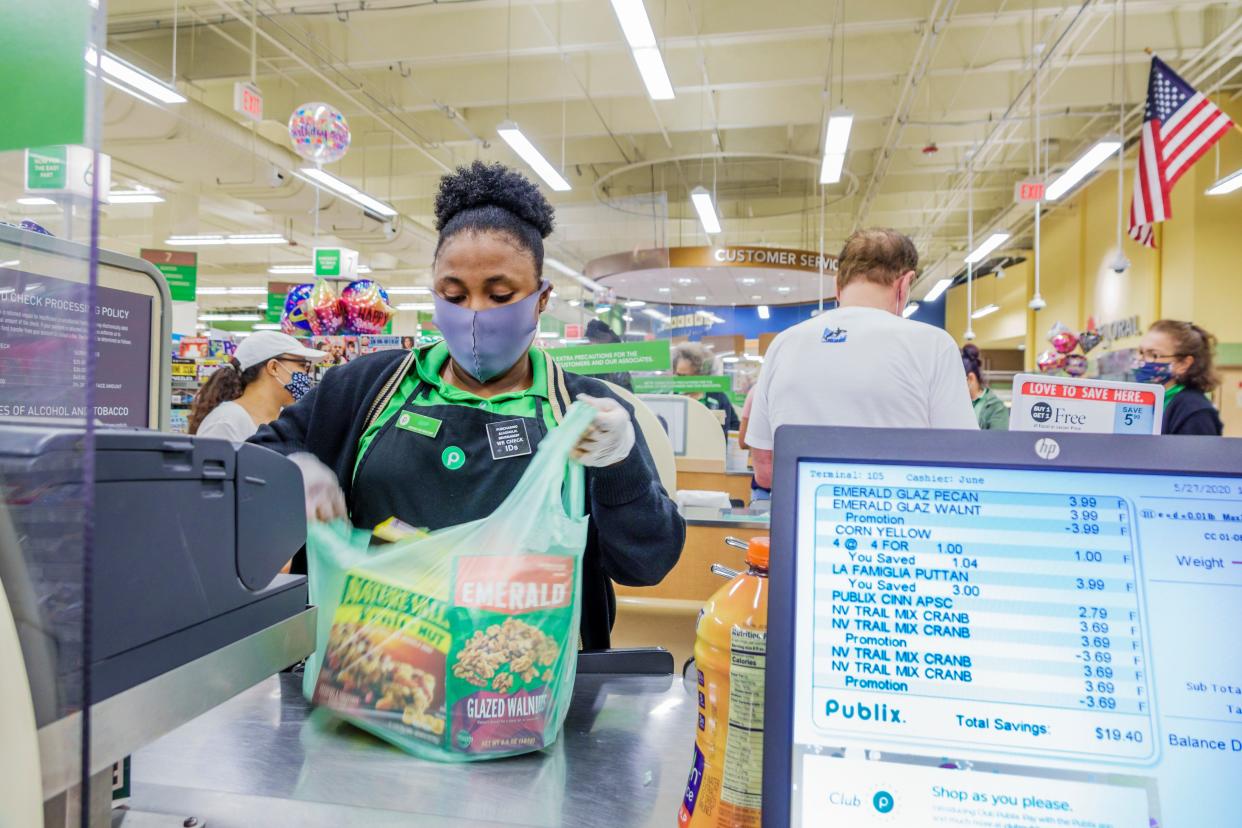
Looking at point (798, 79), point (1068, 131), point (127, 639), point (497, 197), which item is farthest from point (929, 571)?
point (1068, 131)

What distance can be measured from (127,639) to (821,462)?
515mm

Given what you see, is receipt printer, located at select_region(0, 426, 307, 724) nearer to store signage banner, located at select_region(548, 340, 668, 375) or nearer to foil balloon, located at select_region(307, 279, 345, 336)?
store signage banner, located at select_region(548, 340, 668, 375)

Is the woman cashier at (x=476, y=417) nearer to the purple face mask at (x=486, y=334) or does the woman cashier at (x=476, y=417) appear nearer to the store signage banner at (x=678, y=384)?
the purple face mask at (x=486, y=334)

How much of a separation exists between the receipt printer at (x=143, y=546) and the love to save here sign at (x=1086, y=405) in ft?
3.30

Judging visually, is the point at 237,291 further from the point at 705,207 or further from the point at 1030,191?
the point at 1030,191

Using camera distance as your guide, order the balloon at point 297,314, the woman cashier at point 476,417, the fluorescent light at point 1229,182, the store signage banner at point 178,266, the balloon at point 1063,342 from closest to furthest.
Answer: the woman cashier at point 476,417 → the balloon at point 297,314 → the balloon at point 1063,342 → the fluorescent light at point 1229,182 → the store signage banner at point 178,266

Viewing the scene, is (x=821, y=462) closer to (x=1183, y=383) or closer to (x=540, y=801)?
(x=540, y=801)

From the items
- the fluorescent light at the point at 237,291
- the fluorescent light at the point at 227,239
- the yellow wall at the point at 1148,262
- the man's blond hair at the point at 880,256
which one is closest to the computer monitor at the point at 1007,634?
the man's blond hair at the point at 880,256

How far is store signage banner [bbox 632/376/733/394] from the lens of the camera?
545 centimetres

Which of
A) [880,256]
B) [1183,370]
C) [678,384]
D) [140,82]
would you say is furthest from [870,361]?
[140,82]

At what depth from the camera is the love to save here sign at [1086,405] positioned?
113 cm

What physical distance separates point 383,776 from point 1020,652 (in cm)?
63

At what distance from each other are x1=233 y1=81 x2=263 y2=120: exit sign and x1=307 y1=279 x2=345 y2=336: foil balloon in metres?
2.34

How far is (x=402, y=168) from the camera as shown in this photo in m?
12.8
